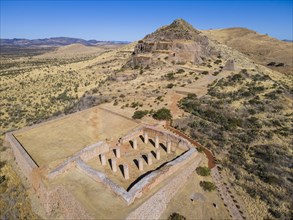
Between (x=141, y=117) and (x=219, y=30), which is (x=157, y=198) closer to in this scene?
(x=141, y=117)

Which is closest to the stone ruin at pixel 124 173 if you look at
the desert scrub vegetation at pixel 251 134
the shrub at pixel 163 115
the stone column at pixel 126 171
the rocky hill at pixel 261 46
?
the stone column at pixel 126 171

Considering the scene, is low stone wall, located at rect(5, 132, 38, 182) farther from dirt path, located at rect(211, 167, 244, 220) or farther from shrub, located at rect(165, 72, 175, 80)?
shrub, located at rect(165, 72, 175, 80)

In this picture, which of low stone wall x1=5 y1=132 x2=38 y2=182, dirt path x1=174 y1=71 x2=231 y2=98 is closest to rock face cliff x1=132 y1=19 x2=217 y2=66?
dirt path x1=174 y1=71 x2=231 y2=98

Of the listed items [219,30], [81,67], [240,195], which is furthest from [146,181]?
[219,30]

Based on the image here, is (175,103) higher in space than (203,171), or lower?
lower

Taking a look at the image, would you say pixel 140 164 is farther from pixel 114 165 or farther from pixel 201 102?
pixel 201 102

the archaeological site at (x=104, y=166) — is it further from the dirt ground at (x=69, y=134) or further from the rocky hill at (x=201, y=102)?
the rocky hill at (x=201, y=102)

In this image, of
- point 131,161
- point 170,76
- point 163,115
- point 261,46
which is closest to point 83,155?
point 131,161
